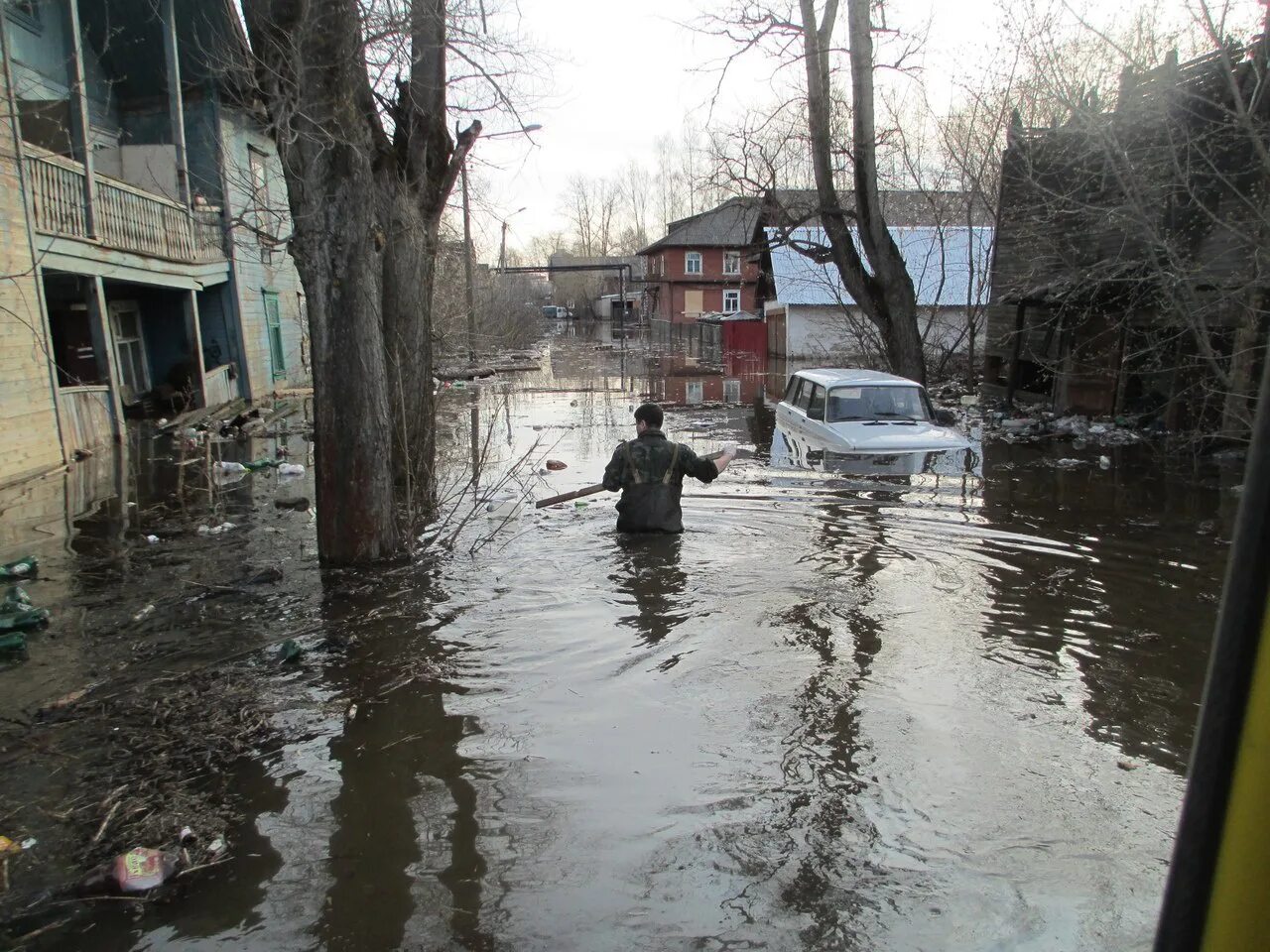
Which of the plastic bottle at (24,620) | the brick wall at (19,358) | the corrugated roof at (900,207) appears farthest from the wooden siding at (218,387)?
the plastic bottle at (24,620)

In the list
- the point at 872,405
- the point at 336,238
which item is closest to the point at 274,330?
the point at 872,405

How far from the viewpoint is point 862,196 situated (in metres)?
16.4

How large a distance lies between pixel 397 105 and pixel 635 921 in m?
7.51

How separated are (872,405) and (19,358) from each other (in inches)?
444

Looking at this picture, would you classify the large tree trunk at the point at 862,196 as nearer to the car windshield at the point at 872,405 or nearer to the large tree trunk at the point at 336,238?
the car windshield at the point at 872,405

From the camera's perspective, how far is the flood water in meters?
3.31

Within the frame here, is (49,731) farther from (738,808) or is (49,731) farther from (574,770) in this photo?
(738,808)

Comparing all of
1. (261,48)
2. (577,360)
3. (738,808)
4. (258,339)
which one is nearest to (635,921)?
(738,808)

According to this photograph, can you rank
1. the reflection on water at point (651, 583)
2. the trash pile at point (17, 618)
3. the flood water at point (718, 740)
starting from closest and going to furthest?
the flood water at point (718, 740) → the trash pile at point (17, 618) → the reflection on water at point (651, 583)

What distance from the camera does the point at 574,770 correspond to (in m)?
4.39

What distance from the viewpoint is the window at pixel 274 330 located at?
23.3 metres

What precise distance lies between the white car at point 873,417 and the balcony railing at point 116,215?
7.88 m

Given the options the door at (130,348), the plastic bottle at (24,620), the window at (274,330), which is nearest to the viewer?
the plastic bottle at (24,620)

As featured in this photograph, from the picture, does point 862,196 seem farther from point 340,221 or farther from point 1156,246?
point 340,221
